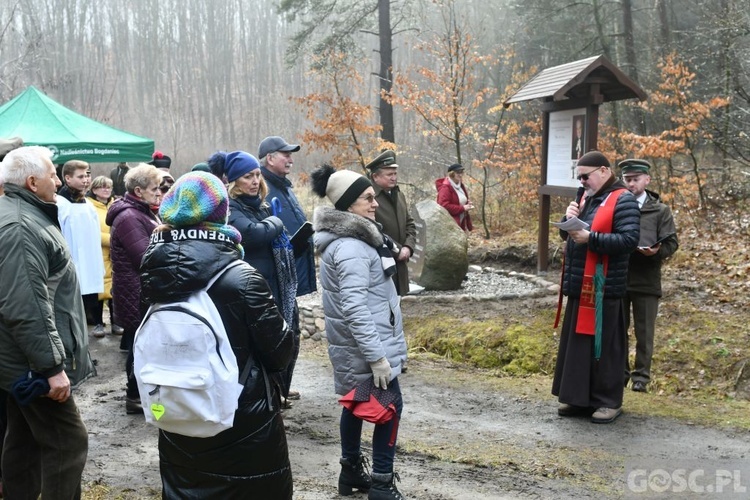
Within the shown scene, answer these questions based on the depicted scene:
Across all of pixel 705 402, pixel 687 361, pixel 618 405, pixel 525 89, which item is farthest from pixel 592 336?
pixel 525 89

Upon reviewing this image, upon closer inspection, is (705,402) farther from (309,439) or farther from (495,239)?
(495,239)

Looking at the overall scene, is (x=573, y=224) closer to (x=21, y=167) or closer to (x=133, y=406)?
(x=21, y=167)

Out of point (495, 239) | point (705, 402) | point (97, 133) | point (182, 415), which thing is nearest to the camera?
point (182, 415)

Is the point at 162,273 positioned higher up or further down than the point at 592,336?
higher up

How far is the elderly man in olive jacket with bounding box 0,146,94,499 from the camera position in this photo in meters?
3.35

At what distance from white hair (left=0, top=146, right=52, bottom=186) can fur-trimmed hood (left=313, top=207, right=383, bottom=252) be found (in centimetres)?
147

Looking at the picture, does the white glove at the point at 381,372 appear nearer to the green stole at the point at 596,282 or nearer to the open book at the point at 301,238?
the open book at the point at 301,238

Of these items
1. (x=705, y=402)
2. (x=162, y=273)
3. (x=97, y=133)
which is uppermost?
(x=97, y=133)

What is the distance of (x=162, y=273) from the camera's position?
110 inches

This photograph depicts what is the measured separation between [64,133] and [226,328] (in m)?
9.77

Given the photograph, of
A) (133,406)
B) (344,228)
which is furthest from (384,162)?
(133,406)

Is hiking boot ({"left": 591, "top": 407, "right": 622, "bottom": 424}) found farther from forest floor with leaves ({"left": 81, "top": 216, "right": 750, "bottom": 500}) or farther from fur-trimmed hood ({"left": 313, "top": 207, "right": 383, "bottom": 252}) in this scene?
fur-trimmed hood ({"left": 313, "top": 207, "right": 383, "bottom": 252})

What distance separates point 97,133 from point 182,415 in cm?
1015

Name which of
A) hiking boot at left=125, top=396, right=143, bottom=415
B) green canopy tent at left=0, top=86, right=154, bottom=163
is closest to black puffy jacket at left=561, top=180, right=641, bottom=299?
hiking boot at left=125, top=396, right=143, bottom=415
